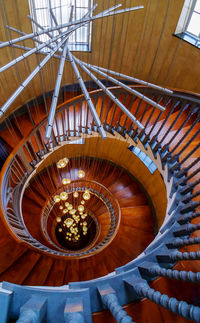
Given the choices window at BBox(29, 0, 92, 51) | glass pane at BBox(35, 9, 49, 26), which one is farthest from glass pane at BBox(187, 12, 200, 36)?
glass pane at BBox(35, 9, 49, 26)

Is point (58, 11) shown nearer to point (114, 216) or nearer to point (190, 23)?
point (190, 23)

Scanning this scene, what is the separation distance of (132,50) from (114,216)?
5664mm

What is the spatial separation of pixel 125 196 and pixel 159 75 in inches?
179

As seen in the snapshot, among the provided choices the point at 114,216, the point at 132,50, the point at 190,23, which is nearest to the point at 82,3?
the point at 132,50

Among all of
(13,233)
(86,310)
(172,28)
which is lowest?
(86,310)

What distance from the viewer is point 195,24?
5.50m

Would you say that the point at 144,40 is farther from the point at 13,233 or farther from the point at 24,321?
the point at 24,321

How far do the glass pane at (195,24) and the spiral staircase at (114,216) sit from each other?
2221 millimetres

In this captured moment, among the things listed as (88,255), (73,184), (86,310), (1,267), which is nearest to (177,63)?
(73,184)

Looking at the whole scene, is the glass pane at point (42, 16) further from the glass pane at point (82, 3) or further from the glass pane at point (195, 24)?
the glass pane at point (195, 24)

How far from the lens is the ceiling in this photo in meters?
5.23

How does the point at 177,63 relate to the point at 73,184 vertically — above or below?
above

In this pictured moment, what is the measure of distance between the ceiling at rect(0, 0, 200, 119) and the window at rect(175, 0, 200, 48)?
0.14 metres

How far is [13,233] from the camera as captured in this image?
11.0 ft
